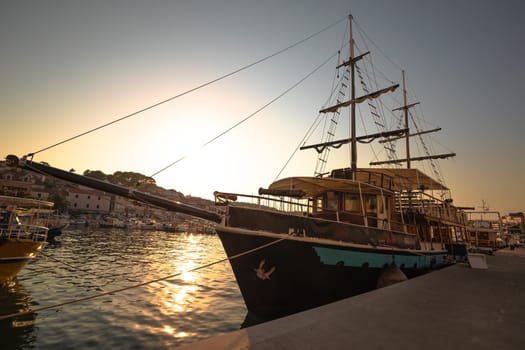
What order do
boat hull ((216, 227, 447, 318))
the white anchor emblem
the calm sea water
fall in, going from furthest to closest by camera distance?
the white anchor emblem
boat hull ((216, 227, 447, 318))
the calm sea water

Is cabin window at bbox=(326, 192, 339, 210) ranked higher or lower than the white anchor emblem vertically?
higher

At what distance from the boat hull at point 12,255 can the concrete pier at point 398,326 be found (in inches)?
527

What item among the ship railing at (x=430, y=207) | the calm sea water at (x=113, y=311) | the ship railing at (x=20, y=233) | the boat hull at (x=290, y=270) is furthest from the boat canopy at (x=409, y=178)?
the ship railing at (x=20, y=233)

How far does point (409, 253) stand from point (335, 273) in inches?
164

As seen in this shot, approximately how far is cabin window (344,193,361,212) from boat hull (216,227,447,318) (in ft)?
8.18

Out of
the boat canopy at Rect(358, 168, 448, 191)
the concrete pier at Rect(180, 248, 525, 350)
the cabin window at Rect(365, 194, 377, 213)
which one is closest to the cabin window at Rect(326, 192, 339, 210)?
the cabin window at Rect(365, 194, 377, 213)

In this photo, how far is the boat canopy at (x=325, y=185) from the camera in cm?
926

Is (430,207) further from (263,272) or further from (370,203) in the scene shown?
(263,272)

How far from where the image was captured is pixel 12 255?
37.6 feet

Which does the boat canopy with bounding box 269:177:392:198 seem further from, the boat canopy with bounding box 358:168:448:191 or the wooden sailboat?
the boat canopy with bounding box 358:168:448:191

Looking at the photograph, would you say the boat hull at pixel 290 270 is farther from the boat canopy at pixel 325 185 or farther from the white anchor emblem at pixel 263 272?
the boat canopy at pixel 325 185

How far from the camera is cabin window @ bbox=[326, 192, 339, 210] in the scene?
10.6 meters

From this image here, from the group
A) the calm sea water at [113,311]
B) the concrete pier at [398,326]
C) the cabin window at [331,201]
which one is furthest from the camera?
the cabin window at [331,201]

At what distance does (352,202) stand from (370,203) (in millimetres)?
740
